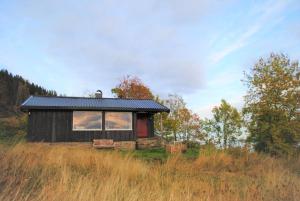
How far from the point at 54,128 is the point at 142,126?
22.2 feet

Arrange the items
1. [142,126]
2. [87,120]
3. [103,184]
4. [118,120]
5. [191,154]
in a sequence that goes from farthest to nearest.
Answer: [142,126] < [118,120] < [87,120] < [191,154] < [103,184]

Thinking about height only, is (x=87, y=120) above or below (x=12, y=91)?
below

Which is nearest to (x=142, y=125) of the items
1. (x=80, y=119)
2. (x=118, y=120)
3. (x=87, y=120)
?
(x=118, y=120)

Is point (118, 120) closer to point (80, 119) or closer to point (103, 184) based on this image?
point (80, 119)

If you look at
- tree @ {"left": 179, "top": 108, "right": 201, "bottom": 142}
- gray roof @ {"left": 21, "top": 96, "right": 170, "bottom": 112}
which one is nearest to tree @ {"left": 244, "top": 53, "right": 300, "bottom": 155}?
gray roof @ {"left": 21, "top": 96, "right": 170, "bottom": 112}

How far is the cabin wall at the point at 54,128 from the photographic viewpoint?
2195 cm

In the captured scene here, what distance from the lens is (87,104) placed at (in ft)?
Result: 76.4

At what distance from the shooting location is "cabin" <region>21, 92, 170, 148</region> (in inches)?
866

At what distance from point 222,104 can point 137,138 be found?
21.9 m

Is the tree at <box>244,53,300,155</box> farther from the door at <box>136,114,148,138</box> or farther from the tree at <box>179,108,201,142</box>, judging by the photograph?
the tree at <box>179,108,201,142</box>

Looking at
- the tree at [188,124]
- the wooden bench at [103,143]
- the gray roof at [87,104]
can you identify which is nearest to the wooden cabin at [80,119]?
the gray roof at [87,104]

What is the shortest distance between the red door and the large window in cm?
225

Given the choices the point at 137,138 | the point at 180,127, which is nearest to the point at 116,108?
the point at 137,138

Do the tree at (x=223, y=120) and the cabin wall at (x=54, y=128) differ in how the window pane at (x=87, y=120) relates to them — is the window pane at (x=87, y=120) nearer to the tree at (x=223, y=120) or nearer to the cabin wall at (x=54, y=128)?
the cabin wall at (x=54, y=128)
